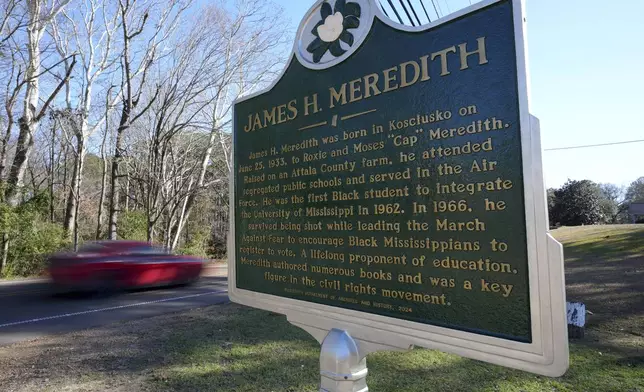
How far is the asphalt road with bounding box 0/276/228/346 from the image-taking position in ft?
22.3

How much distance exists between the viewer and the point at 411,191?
196 centimetres

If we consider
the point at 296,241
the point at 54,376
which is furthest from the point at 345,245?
the point at 54,376

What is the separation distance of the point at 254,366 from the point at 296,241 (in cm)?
284

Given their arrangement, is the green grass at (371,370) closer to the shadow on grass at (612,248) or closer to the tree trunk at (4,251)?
the shadow on grass at (612,248)

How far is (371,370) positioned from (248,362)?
1472mm

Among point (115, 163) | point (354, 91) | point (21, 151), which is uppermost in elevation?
point (21, 151)

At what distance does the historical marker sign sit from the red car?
845cm

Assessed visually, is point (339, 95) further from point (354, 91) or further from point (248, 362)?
point (248, 362)

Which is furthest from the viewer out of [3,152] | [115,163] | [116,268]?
[115,163]

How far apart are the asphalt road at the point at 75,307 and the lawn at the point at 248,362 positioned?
82 cm

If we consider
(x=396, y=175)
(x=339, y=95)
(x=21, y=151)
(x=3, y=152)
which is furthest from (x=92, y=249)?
(x=396, y=175)

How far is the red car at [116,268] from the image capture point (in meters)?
9.39

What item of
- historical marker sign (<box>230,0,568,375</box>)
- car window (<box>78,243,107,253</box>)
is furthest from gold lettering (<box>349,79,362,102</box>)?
car window (<box>78,243,107,253</box>)

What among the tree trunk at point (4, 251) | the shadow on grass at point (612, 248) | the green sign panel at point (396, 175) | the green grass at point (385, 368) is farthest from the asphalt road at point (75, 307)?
the shadow on grass at point (612, 248)
